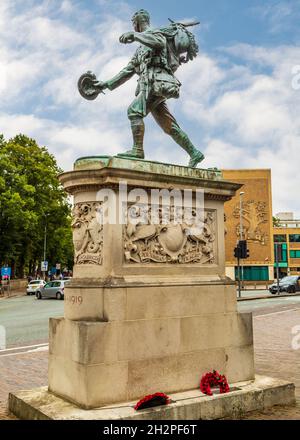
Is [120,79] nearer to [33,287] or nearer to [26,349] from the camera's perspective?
[26,349]

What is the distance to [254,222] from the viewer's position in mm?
55188

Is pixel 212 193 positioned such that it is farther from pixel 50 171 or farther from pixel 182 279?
pixel 50 171

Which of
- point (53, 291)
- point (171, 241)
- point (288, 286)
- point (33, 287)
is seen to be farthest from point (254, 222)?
point (171, 241)

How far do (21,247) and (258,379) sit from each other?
4071cm

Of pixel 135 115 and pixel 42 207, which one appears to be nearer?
pixel 135 115

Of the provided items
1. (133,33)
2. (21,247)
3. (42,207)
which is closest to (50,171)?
(42,207)

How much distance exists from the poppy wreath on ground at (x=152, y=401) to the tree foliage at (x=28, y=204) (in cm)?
3457

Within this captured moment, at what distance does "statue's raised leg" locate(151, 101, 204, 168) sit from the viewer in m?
6.32

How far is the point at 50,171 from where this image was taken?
45406 mm

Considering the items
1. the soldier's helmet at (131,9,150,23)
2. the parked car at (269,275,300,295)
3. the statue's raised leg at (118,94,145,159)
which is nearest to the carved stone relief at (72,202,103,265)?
the statue's raised leg at (118,94,145,159)

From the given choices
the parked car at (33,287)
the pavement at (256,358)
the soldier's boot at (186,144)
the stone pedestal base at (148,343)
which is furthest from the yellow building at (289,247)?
the stone pedestal base at (148,343)

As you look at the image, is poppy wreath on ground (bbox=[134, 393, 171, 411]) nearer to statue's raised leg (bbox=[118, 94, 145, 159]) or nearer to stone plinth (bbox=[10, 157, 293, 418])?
stone plinth (bbox=[10, 157, 293, 418])

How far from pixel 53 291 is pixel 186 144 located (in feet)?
91.0

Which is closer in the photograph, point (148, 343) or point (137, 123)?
point (148, 343)
